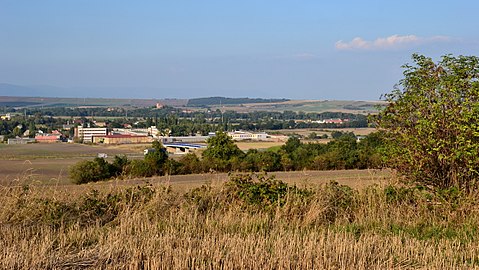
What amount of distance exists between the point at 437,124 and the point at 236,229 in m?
4.02

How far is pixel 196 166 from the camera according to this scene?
102 feet

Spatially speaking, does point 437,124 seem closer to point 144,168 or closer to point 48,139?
point 144,168

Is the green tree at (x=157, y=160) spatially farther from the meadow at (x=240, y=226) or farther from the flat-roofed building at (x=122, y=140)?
the flat-roofed building at (x=122, y=140)

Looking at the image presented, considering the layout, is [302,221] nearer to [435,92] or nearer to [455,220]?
[455,220]

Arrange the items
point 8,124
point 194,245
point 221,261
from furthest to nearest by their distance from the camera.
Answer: point 8,124 → point 194,245 → point 221,261

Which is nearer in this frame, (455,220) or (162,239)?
(162,239)

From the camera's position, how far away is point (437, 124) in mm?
9789

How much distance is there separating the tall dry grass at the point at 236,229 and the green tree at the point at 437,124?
0.48 m

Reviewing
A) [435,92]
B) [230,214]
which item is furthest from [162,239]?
[435,92]

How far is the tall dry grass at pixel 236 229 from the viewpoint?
21.7 feet

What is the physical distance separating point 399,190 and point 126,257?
5575 millimetres

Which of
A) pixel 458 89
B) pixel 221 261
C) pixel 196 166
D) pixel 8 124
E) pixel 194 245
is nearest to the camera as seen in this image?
pixel 221 261

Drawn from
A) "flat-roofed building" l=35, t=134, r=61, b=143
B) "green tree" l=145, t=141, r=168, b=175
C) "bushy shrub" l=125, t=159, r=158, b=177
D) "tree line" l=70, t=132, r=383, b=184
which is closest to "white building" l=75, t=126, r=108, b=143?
"flat-roofed building" l=35, t=134, r=61, b=143

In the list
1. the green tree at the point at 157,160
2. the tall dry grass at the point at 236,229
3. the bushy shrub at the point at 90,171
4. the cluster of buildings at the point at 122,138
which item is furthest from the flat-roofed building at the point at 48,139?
the tall dry grass at the point at 236,229
